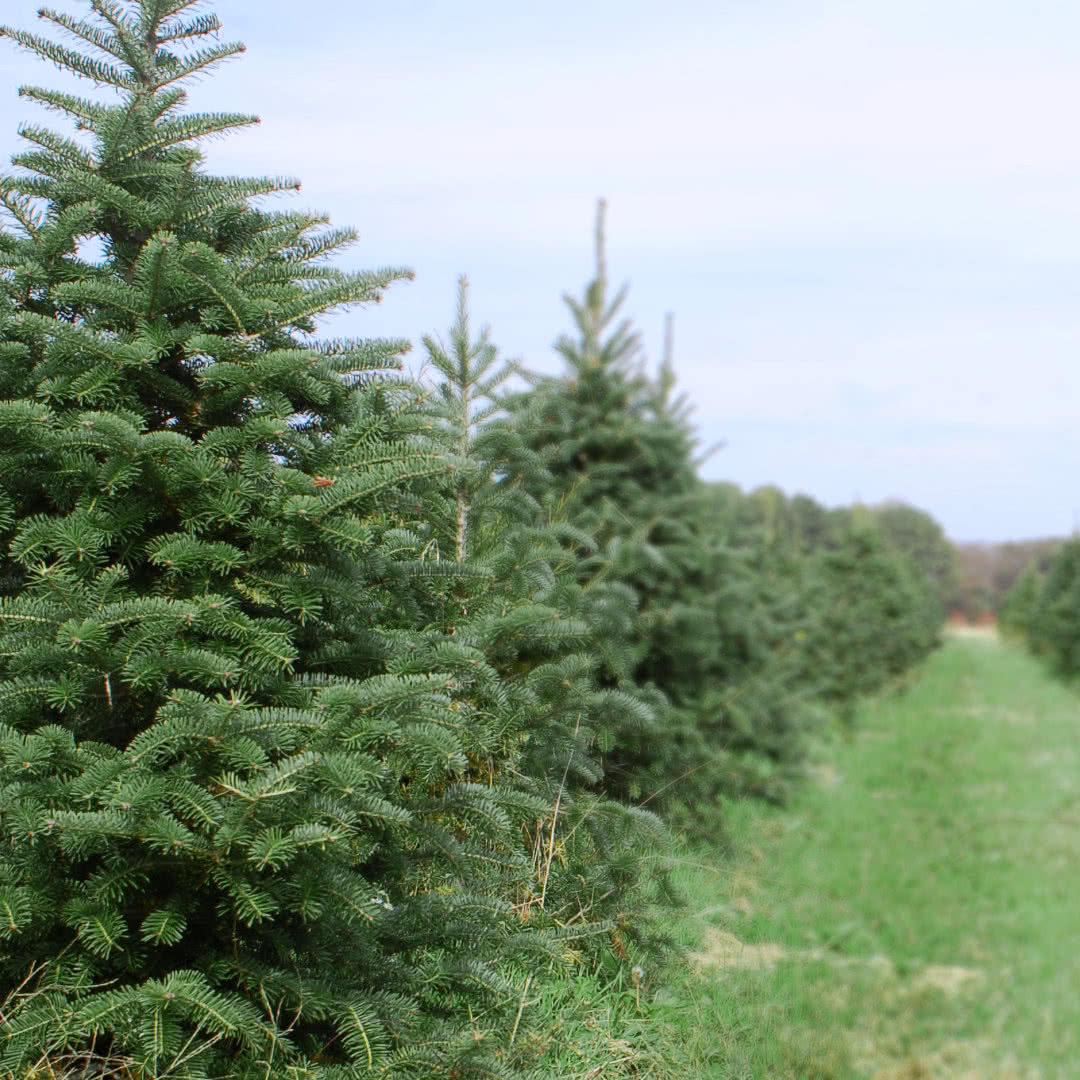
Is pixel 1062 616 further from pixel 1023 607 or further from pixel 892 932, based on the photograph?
pixel 892 932

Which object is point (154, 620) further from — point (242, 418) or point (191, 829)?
point (242, 418)

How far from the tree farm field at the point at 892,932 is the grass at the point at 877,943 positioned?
0.05 ft

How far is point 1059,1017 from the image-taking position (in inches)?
224

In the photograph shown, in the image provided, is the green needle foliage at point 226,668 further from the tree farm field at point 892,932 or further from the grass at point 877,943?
the tree farm field at point 892,932

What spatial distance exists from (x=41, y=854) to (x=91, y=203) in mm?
1884

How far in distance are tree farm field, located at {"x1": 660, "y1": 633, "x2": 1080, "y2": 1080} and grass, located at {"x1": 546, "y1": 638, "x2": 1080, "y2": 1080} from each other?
0.02 m

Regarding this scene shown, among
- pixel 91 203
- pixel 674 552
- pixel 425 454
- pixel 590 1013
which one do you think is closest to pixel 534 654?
pixel 590 1013

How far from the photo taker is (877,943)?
6.86 m

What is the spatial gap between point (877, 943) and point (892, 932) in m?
0.28

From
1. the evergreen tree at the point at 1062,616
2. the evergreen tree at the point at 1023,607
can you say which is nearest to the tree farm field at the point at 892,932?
the evergreen tree at the point at 1062,616

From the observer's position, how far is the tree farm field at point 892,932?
475 centimetres

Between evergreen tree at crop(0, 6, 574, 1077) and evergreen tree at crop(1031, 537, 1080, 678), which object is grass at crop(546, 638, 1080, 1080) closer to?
evergreen tree at crop(0, 6, 574, 1077)

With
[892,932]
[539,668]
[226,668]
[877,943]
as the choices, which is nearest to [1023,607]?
[892,932]

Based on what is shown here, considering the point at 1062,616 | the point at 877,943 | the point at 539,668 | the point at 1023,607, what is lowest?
A: the point at 877,943
